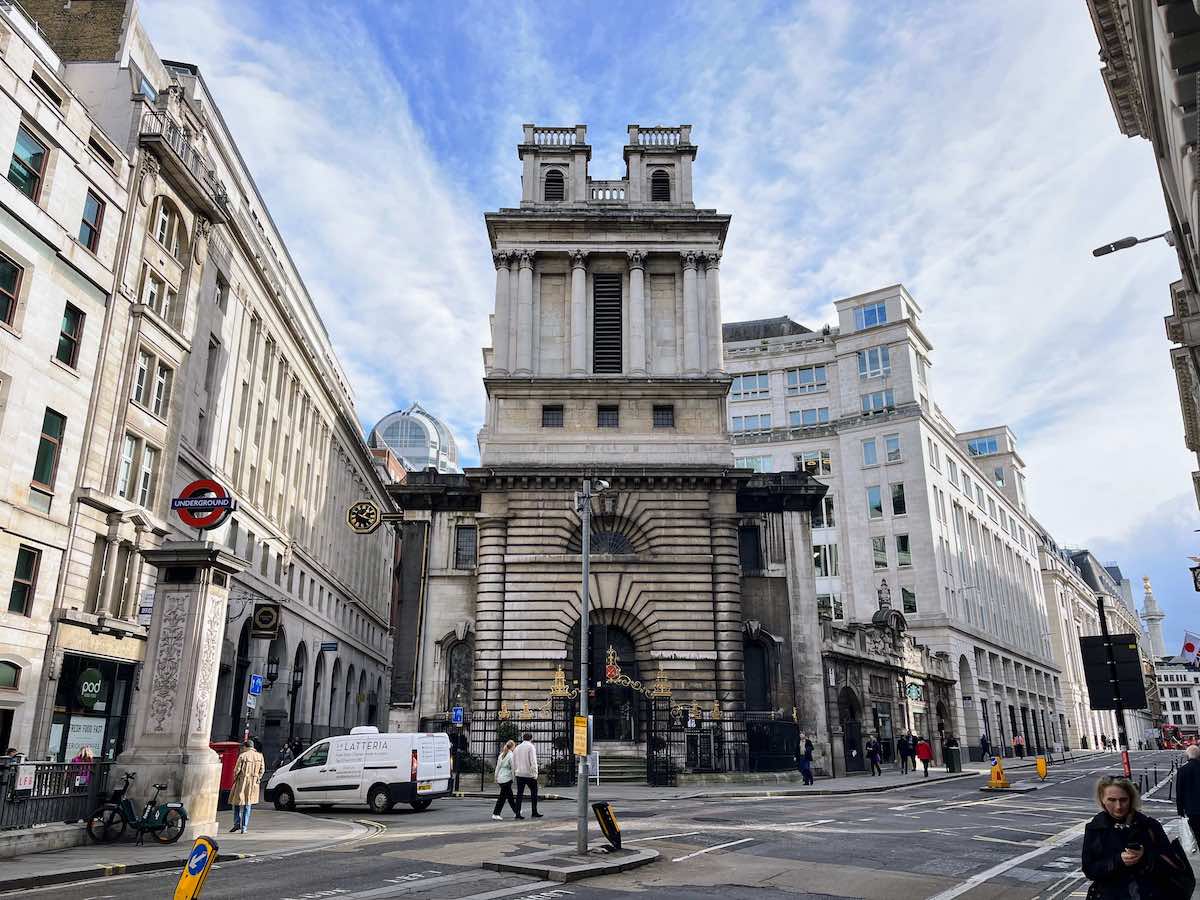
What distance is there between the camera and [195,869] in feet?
28.7

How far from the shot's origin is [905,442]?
69188mm

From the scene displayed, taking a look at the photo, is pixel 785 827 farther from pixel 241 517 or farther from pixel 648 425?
pixel 241 517

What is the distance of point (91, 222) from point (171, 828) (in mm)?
22718

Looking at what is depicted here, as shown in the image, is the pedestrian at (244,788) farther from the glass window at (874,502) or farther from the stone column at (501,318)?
the glass window at (874,502)

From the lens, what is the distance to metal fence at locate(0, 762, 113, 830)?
14844 mm

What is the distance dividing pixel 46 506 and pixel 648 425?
2487 centimetres

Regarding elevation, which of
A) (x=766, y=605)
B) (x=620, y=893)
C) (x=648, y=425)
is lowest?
(x=620, y=893)

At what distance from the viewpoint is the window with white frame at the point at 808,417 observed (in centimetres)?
7625

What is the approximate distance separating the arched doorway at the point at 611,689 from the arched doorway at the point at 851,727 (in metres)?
10.7

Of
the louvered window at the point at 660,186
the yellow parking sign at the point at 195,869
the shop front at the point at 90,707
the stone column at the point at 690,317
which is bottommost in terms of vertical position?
the yellow parking sign at the point at 195,869

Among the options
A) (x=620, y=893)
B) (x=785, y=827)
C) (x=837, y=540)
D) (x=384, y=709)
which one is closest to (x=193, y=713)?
(x=620, y=893)

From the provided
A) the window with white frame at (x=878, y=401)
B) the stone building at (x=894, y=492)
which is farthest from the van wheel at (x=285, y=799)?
the window with white frame at (x=878, y=401)

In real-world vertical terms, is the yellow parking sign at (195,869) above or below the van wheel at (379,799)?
above

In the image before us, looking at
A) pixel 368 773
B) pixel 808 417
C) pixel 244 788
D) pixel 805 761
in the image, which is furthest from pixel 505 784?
pixel 808 417
